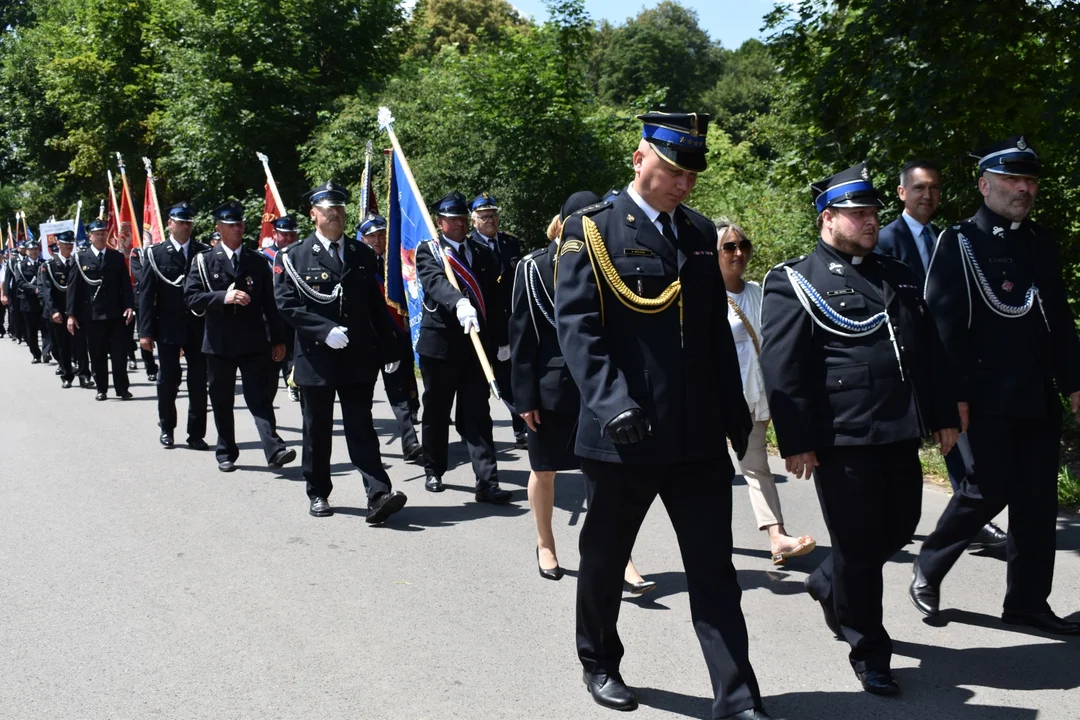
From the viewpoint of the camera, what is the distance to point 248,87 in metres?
25.0

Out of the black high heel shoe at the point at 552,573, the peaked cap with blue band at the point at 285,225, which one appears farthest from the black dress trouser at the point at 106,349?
the black high heel shoe at the point at 552,573

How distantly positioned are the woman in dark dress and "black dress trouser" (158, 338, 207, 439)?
5052 mm

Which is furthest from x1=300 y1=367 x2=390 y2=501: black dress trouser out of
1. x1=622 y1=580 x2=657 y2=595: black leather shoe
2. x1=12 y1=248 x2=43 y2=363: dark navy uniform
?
x1=12 y1=248 x2=43 y2=363: dark navy uniform

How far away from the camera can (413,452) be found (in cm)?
938

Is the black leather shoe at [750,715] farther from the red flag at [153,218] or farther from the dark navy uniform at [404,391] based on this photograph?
the red flag at [153,218]

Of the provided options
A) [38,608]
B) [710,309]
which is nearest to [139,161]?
[38,608]

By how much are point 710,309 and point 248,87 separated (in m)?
22.8

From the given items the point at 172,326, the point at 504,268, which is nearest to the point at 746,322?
the point at 504,268

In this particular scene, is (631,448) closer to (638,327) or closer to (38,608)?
(638,327)

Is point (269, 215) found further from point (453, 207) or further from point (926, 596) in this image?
point (926, 596)

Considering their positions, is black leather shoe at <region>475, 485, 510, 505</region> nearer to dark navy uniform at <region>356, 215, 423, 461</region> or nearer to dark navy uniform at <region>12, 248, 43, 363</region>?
dark navy uniform at <region>356, 215, 423, 461</region>

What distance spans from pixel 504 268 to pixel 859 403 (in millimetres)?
5057

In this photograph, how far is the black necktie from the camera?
4.09 meters

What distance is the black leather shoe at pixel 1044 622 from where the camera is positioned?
4961 millimetres
